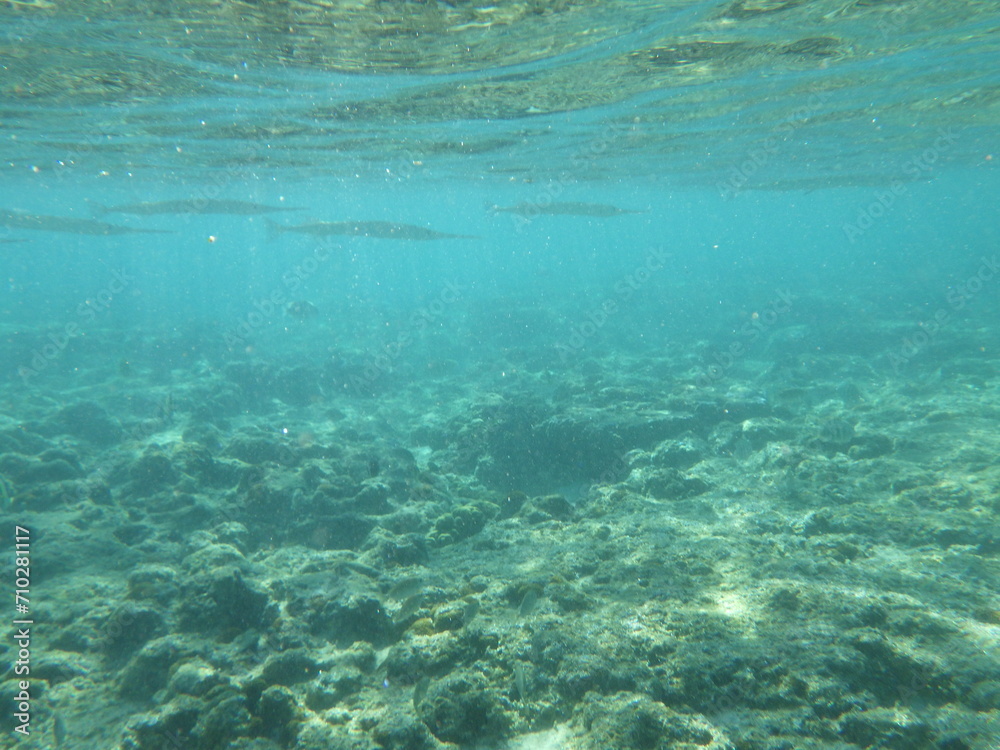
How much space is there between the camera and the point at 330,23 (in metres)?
9.42

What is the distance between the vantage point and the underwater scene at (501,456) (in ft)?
12.0

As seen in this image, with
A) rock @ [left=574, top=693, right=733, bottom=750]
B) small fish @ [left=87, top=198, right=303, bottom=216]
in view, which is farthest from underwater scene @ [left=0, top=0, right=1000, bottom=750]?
small fish @ [left=87, top=198, right=303, bottom=216]

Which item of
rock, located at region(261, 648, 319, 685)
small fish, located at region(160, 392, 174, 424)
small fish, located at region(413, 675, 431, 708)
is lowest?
small fish, located at region(160, 392, 174, 424)

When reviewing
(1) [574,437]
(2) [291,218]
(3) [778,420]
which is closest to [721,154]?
(3) [778,420]

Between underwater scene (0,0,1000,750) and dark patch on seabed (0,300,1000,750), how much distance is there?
4 centimetres

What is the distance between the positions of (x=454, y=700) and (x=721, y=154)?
2829cm

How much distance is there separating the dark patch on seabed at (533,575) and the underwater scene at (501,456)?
0.04 metres

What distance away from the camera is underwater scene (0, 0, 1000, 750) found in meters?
3.67

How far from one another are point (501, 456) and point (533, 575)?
6132 millimetres

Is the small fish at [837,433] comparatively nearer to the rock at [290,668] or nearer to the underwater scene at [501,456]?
the underwater scene at [501,456]

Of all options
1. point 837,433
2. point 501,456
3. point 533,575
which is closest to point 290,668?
point 533,575

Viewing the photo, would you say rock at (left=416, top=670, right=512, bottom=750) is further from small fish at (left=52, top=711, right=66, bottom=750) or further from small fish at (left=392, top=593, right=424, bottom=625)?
small fish at (left=52, top=711, right=66, bottom=750)

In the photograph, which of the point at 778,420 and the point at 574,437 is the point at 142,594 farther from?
the point at 778,420

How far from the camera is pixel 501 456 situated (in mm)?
11742
